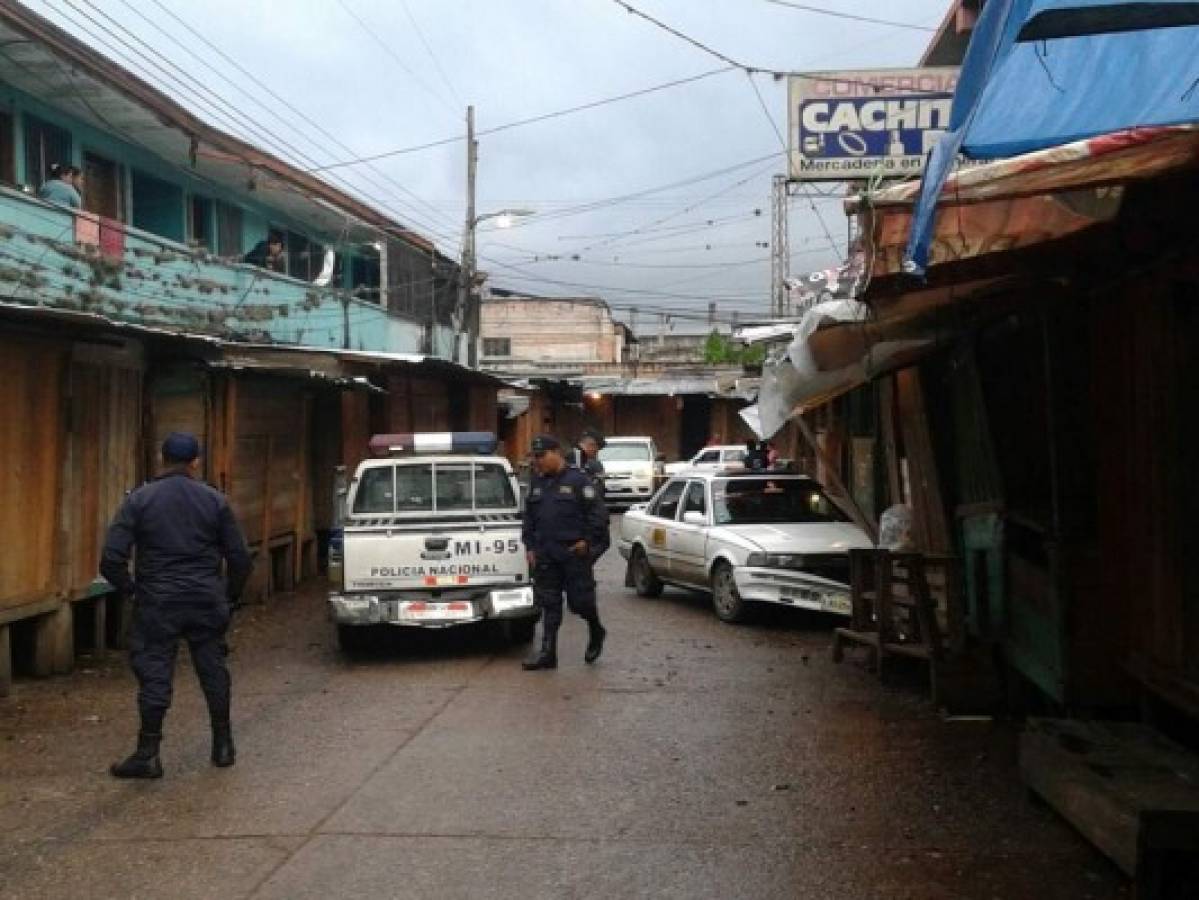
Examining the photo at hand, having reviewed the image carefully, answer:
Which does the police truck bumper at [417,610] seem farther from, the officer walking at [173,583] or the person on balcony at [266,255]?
the person on balcony at [266,255]

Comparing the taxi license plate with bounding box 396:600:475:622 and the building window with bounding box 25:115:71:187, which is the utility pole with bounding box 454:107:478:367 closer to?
the building window with bounding box 25:115:71:187

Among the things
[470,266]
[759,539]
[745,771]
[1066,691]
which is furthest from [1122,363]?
[470,266]

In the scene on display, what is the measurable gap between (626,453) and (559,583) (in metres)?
21.5

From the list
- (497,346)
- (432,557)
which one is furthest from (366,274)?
(497,346)

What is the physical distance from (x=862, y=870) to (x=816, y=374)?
5.60 meters

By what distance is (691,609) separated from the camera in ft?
45.4

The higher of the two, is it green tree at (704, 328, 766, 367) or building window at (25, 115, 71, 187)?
green tree at (704, 328, 766, 367)

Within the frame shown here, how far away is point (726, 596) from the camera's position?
12.5 m

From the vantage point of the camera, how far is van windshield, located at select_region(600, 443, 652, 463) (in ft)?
101

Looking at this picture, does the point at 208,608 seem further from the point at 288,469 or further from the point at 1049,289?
the point at 288,469

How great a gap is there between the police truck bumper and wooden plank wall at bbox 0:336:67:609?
7.41 feet

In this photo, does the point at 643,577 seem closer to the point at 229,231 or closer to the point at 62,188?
→ the point at 62,188

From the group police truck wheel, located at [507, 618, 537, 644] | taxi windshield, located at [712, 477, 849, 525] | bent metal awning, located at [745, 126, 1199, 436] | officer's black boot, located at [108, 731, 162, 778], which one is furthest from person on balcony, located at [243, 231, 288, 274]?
bent metal awning, located at [745, 126, 1199, 436]

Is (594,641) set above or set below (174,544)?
below
